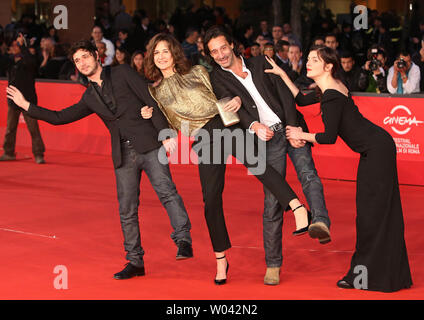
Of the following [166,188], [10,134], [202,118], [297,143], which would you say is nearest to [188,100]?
[202,118]

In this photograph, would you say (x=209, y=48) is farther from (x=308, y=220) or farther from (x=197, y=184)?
(x=197, y=184)

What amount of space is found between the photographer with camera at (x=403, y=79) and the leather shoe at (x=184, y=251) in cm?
567

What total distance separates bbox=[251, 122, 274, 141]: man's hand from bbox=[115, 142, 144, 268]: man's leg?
39.6 inches

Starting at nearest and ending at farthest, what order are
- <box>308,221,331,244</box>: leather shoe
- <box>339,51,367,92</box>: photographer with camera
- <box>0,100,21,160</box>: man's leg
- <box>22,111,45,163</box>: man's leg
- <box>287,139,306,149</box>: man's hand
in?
<box>308,221,331,244</box>: leather shoe → <box>287,139,306,149</box>: man's hand → <box>339,51,367,92</box>: photographer with camera → <box>22,111,45,163</box>: man's leg → <box>0,100,21,160</box>: man's leg

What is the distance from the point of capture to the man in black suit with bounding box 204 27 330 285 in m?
6.33

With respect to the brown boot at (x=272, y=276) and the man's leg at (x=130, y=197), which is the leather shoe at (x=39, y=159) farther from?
the brown boot at (x=272, y=276)

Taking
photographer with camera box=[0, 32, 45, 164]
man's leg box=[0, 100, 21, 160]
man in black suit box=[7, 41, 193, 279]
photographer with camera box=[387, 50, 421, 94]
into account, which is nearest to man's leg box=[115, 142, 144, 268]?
man in black suit box=[7, 41, 193, 279]

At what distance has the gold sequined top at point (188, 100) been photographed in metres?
6.32

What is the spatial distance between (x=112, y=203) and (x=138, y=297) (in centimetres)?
392

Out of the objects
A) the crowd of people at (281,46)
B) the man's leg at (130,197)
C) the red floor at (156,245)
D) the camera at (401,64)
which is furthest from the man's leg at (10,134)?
the man's leg at (130,197)

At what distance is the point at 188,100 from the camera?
6.36 m

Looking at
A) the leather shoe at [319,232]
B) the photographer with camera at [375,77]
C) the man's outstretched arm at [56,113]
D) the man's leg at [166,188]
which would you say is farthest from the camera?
the photographer with camera at [375,77]

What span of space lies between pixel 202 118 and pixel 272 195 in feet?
2.59

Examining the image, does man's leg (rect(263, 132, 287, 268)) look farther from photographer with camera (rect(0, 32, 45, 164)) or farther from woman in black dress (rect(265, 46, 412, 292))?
photographer with camera (rect(0, 32, 45, 164))
